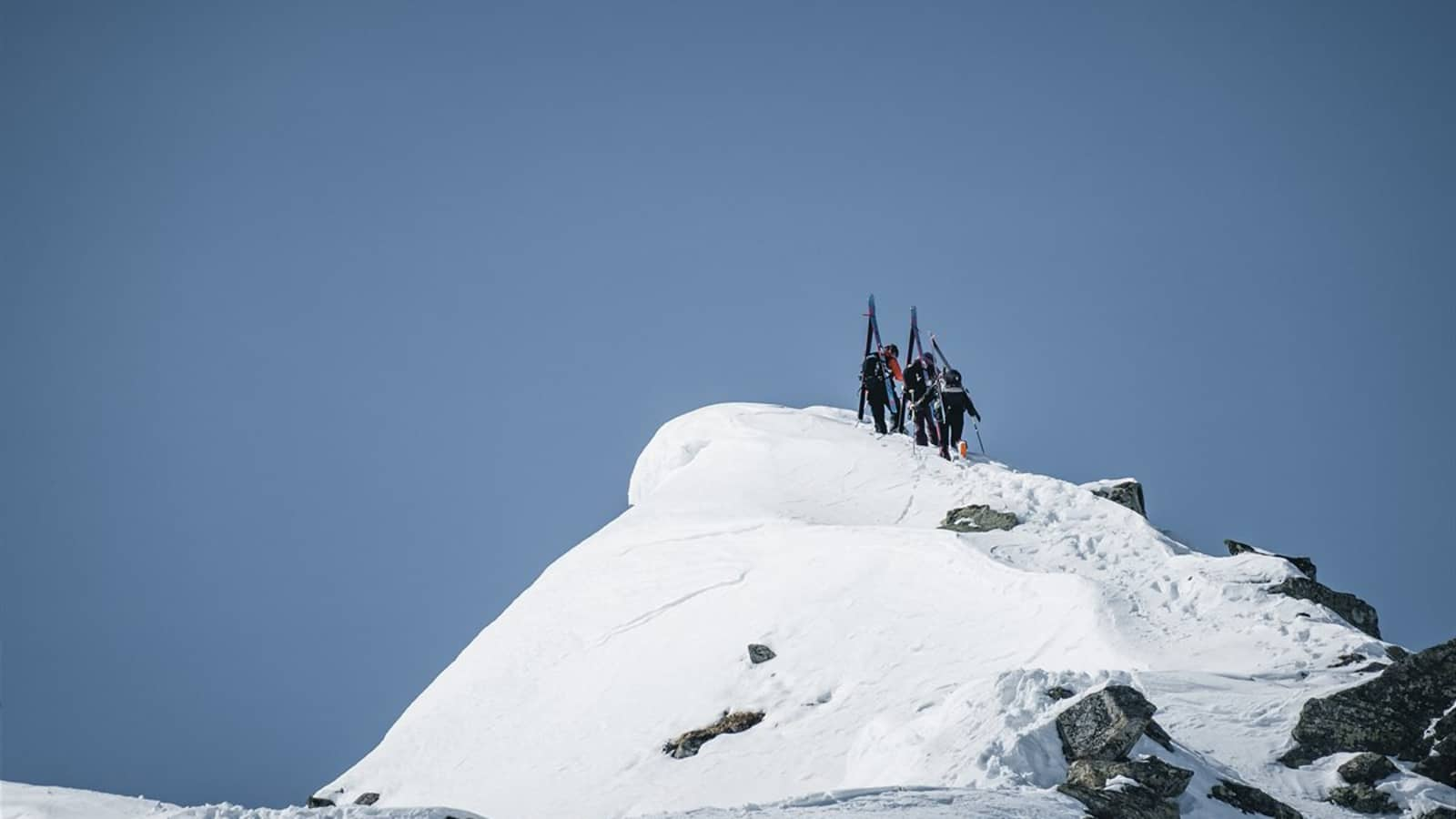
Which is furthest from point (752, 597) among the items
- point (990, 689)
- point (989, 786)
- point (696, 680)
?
point (989, 786)

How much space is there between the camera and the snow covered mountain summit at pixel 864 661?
1388cm

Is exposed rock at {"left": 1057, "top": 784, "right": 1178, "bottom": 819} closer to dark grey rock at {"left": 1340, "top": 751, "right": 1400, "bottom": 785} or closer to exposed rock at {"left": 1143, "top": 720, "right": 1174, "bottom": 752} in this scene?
exposed rock at {"left": 1143, "top": 720, "right": 1174, "bottom": 752}

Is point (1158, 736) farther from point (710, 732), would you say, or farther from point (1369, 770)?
point (710, 732)

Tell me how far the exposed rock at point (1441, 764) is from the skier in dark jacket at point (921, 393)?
767 inches

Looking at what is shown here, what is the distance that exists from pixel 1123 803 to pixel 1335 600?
11830 mm

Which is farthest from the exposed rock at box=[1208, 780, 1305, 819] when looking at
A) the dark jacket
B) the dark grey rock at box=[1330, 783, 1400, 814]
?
the dark jacket

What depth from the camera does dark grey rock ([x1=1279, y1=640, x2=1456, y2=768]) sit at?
44.3 feet

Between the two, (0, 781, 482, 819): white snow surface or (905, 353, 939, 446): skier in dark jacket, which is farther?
(905, 353, 939, 446): skier in dark jacket

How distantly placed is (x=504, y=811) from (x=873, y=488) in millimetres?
14030

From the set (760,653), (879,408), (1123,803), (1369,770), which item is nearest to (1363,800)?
(1369,770)

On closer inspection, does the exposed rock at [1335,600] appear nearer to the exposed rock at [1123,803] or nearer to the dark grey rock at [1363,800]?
the dark grey rock at [1363,800]

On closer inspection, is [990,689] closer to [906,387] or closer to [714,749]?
[714,749]

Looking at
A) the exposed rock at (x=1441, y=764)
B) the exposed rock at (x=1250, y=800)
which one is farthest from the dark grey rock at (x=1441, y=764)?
the exposed rock at (x=1250, y=800)

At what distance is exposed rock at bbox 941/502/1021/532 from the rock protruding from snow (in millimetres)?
3188
